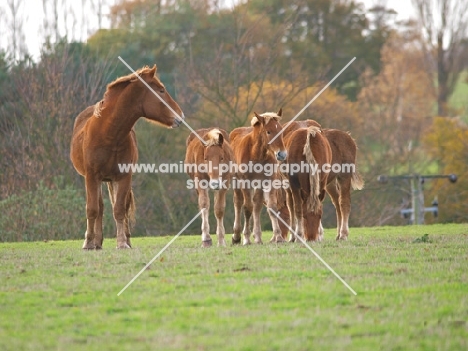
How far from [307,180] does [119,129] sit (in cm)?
314

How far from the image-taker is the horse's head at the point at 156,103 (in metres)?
15.2

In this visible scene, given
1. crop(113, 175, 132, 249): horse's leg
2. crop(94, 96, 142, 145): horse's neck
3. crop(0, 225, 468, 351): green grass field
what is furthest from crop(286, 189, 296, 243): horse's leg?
crop(0, 225, 468, 351): green grass field

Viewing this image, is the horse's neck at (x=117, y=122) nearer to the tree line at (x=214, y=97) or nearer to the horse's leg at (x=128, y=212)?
the horse's leg at (x=128, y=212)

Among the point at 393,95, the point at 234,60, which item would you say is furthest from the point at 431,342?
the point at 393,95

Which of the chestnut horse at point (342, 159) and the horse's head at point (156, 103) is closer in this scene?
the horse's head at point (156, 103)

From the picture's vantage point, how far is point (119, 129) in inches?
603

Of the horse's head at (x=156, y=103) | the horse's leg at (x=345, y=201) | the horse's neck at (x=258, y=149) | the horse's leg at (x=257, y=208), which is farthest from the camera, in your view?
the horse's leg at (x=345, y=201)

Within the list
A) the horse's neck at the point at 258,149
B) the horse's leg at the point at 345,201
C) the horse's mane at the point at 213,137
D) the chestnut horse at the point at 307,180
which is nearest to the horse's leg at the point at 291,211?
the chestnut horse at the point at 307,180

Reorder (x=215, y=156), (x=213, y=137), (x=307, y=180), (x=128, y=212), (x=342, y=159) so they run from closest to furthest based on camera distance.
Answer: (x=215, y=156)
(x=213, y=137)
(x=307, y=180)
(x=128, y=212)
(x=342, y=159)

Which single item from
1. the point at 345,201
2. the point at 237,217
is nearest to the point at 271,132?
the point at 237,217

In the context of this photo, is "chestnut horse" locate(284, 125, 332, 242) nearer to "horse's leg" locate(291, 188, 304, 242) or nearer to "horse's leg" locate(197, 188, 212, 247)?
"horse's leg" locate(291, 188, 304, 242)

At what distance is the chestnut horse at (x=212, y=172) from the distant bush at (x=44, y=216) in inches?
365

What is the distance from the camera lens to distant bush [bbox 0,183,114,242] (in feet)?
80.8

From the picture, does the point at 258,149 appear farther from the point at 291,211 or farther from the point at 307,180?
the point at 291,211
